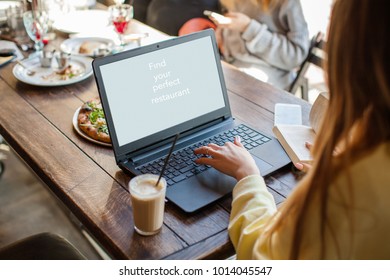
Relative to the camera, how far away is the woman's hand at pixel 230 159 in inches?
43.5

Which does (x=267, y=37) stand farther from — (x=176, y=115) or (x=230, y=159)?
(x=230, y=159)

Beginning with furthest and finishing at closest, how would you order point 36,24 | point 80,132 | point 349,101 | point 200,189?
point 36,24 → point 80,132 → point 200,189 → point 349,101

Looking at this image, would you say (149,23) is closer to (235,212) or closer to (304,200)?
(235,212)

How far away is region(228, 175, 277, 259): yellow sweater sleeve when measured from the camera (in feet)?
3.08

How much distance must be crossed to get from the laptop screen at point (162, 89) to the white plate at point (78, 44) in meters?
0.65

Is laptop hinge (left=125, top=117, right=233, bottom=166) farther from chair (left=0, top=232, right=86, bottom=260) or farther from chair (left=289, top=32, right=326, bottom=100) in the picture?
chair (left=289, top=32, right=326, bottom=100)

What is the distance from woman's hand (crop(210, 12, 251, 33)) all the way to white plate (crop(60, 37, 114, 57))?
1.79 ft

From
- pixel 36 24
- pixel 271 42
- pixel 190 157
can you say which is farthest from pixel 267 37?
pixel 190 157

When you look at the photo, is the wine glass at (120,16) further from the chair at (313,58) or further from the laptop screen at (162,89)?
the chair at (313,58)

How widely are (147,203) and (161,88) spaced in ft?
1.25

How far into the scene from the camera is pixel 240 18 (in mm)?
2172

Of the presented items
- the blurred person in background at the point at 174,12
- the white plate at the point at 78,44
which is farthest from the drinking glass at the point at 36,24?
the blurred person in background at the point at 174,12

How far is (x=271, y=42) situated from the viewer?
2129 mm

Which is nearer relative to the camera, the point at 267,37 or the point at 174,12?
the point at 267,37
